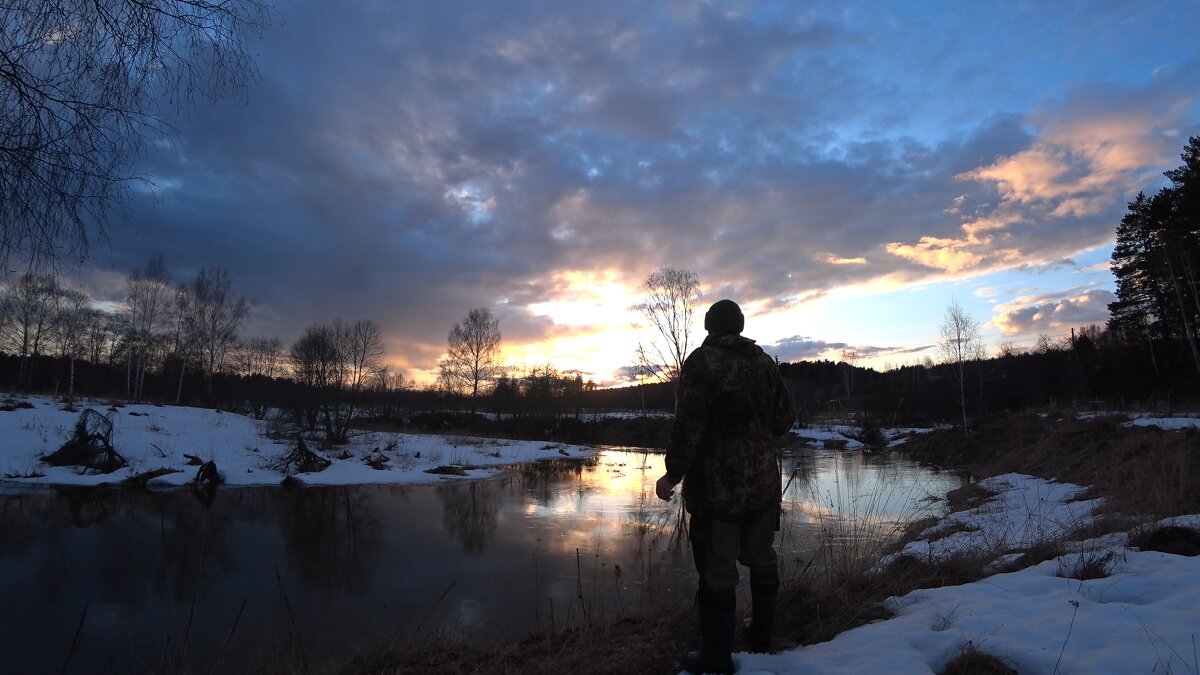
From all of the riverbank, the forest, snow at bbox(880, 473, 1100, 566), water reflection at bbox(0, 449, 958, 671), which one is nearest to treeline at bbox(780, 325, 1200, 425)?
the forest

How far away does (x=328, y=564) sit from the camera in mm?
8383

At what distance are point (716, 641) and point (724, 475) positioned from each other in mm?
810

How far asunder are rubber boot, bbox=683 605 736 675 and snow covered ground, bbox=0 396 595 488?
52.9 ft

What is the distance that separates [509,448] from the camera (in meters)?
29.2

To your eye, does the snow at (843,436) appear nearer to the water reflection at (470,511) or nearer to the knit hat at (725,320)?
the water reflection at (470,511)

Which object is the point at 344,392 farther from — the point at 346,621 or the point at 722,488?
the point at 722,488

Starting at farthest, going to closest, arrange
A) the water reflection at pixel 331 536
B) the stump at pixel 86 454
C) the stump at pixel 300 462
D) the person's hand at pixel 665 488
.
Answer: the stump at pixel 300 462
the stump at pixel 86 454
the water reflection at pixel 331 536
the person's hand at pixel 665 488

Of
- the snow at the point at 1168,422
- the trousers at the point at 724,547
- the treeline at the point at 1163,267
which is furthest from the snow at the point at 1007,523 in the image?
the treeline at the point at 1163,267

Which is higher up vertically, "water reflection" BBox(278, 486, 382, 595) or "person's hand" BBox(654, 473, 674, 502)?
"person's hand" BBox(654, 473, 674, 502)

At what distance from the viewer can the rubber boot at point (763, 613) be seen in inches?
120

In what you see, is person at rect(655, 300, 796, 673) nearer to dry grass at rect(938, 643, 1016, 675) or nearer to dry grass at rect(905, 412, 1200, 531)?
dry grass at rect(938, 643, 1016, 675)

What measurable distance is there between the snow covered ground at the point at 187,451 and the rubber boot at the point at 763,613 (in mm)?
16099

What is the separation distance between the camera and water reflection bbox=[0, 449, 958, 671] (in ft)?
18.1

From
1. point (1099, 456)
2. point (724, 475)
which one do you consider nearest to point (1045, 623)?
point (724, 475)
